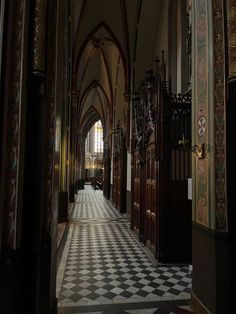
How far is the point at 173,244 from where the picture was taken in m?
5.34

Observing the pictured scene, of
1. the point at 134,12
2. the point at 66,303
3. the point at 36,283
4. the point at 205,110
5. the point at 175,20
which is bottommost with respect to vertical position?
the point at 66,303

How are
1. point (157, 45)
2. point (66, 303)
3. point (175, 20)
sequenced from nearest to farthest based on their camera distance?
1. point (66, 303)
2. point (175, 20)
3. point (157, 45)

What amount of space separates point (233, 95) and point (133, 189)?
5850 millimetres

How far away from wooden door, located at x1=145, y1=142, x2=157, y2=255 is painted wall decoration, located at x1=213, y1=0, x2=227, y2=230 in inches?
115

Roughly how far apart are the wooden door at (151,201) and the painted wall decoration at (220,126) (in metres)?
2.91

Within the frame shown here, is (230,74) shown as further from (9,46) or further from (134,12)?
(134,12)

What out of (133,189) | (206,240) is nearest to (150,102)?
(133,189)

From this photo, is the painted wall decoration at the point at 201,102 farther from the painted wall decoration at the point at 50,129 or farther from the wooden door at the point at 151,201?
the wooden door at the point at 151,201

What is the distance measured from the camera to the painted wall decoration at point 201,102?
3.06 metres

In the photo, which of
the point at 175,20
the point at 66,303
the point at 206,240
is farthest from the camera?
the point at 175,20

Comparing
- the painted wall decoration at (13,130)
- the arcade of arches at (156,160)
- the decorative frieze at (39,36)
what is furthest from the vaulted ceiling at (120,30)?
the painted wall decoration at (13,130)

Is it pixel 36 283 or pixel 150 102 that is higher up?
pixel 150 102

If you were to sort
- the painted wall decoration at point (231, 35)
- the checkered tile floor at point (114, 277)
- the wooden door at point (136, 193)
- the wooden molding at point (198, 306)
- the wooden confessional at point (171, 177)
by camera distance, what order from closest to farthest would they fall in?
the painted wall decoration at point (231, 35) → the wooden molding at point (198, 306) → the checkered tile floor at point (114, 277) → the wooden confessional at point (171, 177) → the wooden door at point (136, 193)

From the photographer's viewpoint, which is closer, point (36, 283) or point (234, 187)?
point (36, 283)
